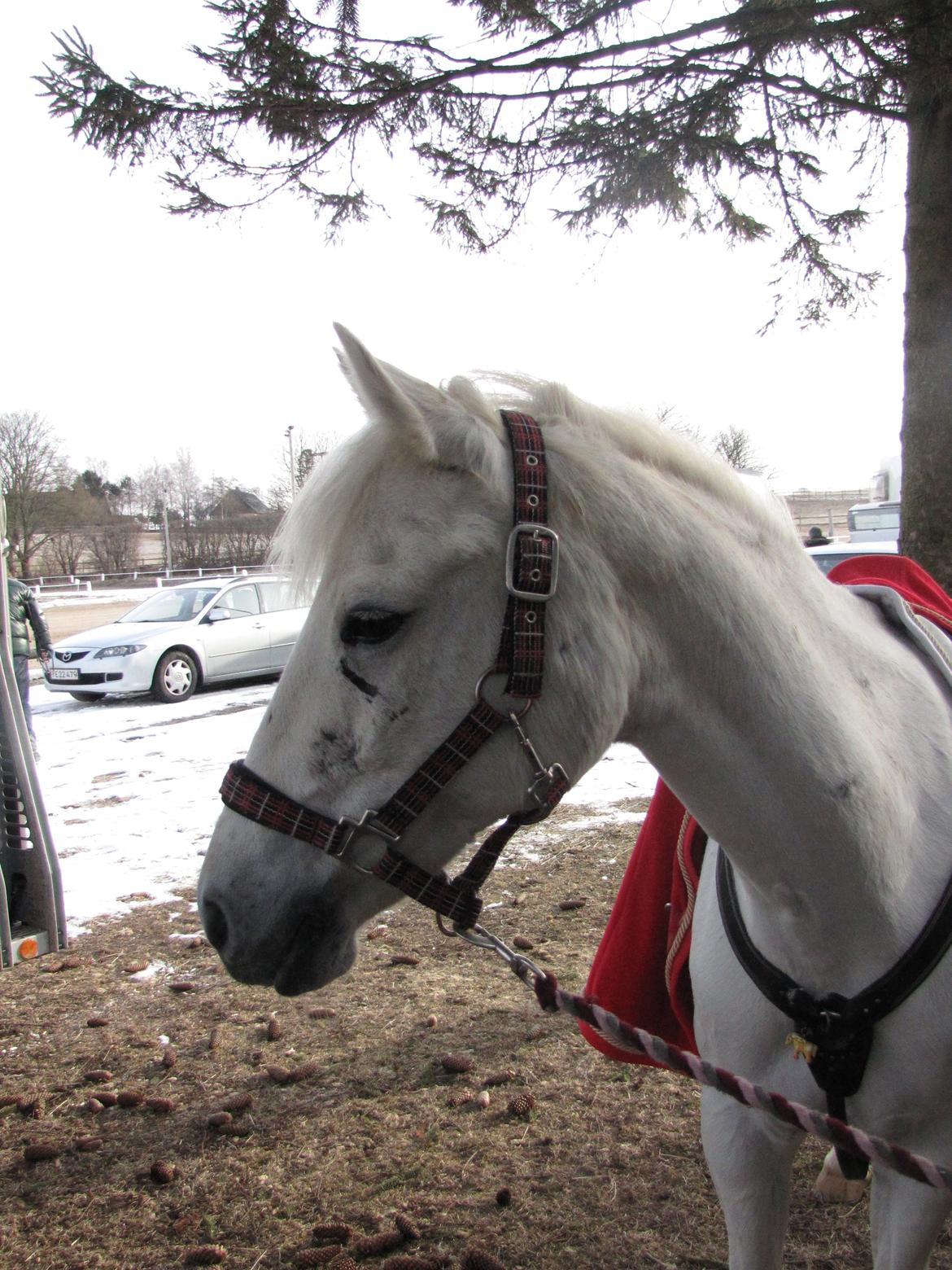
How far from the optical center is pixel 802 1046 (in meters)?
1.34

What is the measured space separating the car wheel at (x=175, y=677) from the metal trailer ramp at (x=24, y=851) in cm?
746

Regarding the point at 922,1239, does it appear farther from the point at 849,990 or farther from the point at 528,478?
the point at 528,478

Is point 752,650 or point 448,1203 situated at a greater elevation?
point 752,650

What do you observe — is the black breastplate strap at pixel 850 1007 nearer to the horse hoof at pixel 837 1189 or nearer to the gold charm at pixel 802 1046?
the gold charm at pixel 802 1046

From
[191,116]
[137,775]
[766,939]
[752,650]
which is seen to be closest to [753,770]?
[752,650]

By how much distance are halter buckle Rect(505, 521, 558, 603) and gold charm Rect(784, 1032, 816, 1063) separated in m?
0.87

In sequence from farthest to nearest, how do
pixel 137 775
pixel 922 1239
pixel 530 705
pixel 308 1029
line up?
pixel 137 775 < pixel 308 1029 < pixel 922 1239 < pixel 530 705

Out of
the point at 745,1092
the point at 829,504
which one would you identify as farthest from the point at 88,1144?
the point at 829,504

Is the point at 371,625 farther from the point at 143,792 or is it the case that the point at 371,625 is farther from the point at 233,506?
the point at 233,506

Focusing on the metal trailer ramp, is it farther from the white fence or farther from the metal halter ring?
the white fence

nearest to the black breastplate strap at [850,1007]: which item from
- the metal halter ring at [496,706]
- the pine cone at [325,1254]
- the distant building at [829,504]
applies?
the metal halter ring at [496,706]

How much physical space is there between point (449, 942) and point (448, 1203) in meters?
1.65

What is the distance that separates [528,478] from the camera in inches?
45.9

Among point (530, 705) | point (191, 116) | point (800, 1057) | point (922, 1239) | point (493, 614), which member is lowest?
point (922, 1239)
